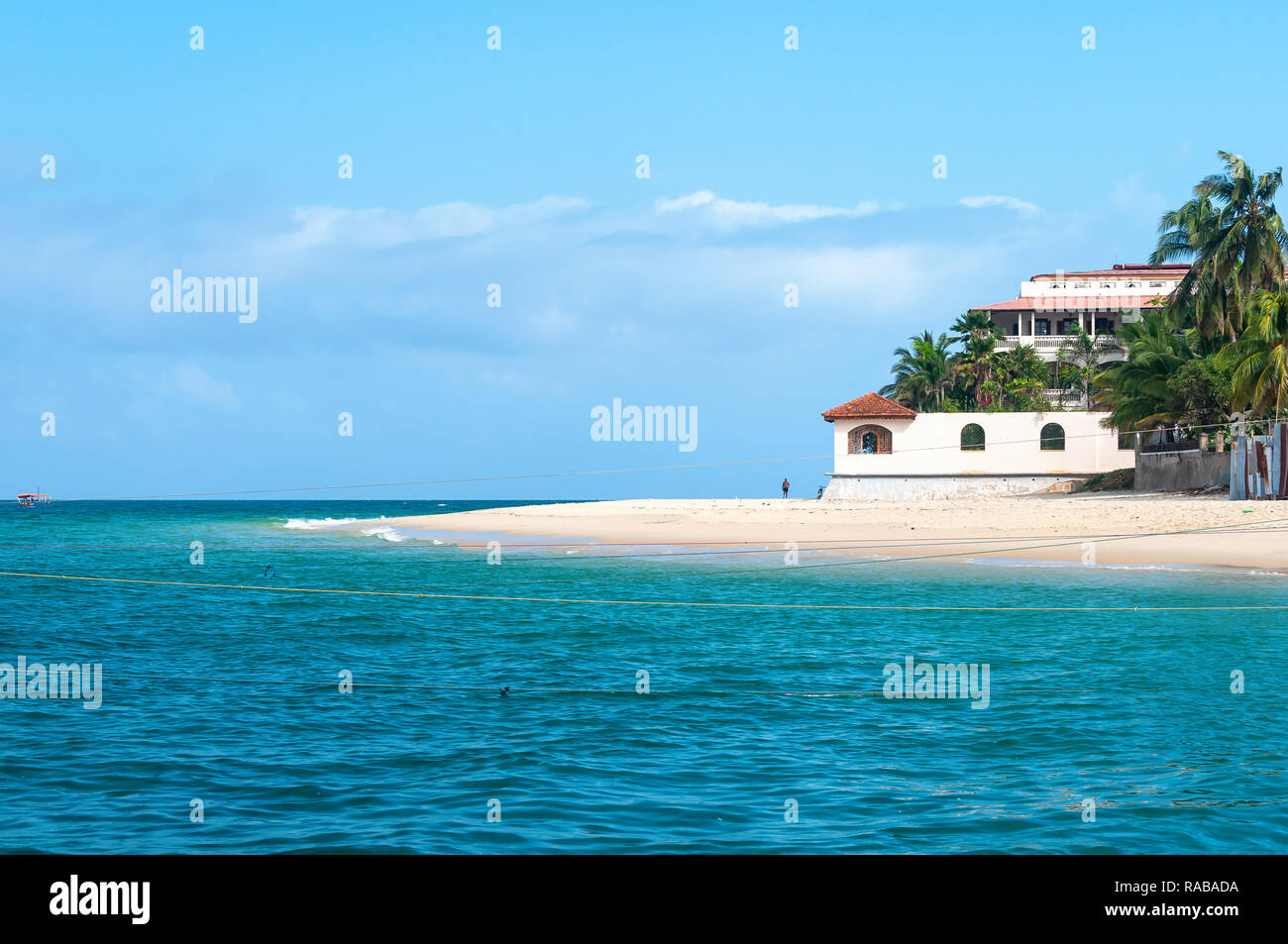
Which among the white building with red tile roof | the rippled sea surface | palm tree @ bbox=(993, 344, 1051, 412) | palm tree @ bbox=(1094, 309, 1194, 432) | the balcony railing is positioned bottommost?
the rippled sea surface

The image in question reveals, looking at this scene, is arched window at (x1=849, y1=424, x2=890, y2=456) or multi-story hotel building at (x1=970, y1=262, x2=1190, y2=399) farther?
multi-story hotel building at (x1=970, y1=262, x2=1190, y2=399)

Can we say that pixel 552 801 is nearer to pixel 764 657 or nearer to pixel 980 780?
pixel 980 780

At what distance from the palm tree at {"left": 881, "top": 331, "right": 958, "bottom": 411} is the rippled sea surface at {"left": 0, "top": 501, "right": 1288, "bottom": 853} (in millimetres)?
54805

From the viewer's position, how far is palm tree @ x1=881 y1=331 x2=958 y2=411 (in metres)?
75.6

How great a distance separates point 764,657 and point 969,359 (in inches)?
2367

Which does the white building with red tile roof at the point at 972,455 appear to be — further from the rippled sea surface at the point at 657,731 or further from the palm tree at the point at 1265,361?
the rippled sea surface at the point at 657,731

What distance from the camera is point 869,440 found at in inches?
2291

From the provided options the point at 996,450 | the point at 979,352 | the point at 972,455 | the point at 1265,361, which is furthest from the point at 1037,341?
the point at 1265,361

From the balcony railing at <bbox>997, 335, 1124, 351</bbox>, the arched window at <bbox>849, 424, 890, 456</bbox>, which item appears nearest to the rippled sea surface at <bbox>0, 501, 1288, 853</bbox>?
the arched window at <bbox>849, 424, 890, 456</bbox>

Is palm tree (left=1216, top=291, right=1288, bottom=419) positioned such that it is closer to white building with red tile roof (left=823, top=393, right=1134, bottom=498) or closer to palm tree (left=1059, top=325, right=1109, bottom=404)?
white building with red tile roof (left=823, top=393, right=1134, bottom=498)

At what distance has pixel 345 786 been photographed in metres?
8.97
